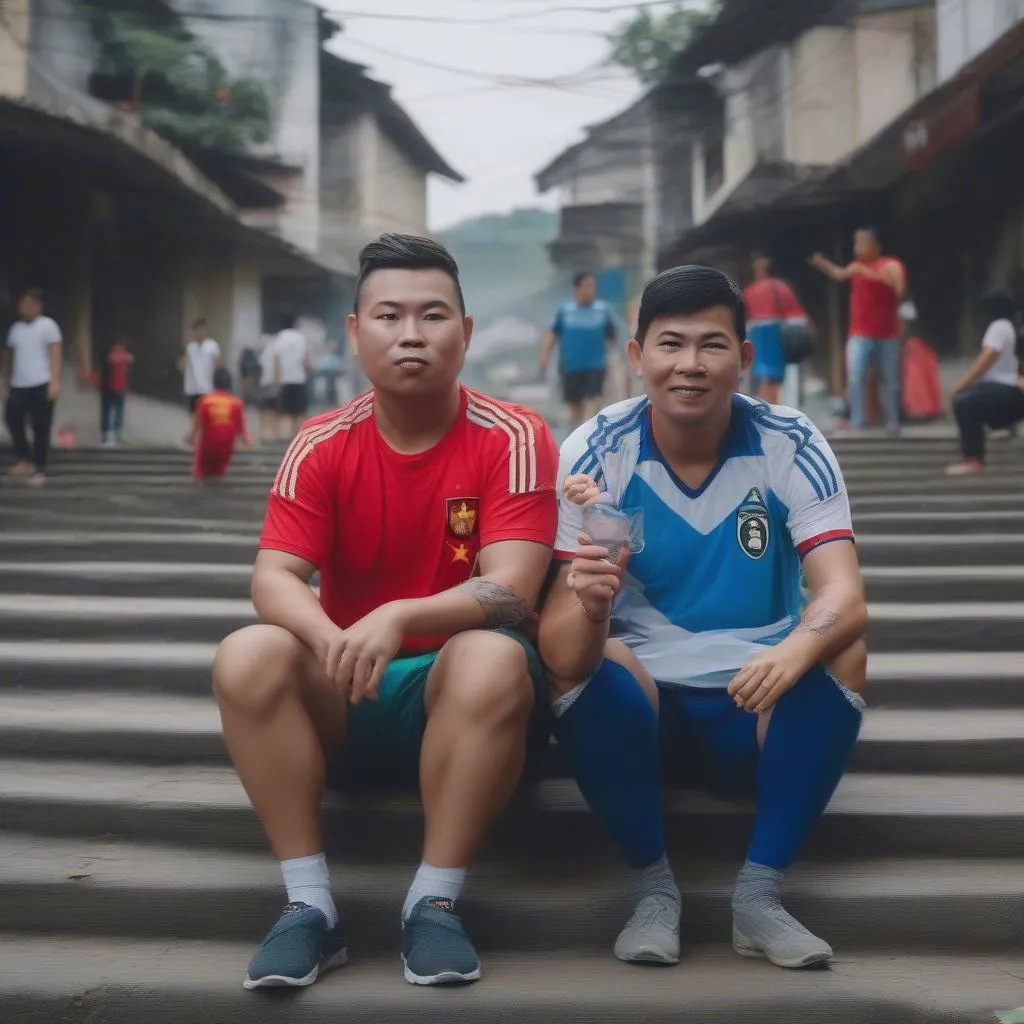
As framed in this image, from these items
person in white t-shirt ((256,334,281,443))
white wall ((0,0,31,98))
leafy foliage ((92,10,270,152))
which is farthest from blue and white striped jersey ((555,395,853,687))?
leafy foliage ((92,10,270,152))

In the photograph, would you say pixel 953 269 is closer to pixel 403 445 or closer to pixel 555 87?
pixel 555 87

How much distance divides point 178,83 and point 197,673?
41.4 feet

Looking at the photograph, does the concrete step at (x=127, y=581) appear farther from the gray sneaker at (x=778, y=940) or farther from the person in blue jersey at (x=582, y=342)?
the person in blue jersey at (x=582, y=342)

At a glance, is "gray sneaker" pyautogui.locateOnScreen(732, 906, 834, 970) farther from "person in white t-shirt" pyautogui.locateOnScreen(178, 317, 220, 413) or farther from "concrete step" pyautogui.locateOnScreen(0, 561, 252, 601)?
"person in white t-shirt" pyautogui.locateOnScreen(178, 317, 220, 413)

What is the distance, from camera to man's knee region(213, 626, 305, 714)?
252cm

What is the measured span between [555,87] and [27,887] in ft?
37.1

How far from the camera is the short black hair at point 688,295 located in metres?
2.76

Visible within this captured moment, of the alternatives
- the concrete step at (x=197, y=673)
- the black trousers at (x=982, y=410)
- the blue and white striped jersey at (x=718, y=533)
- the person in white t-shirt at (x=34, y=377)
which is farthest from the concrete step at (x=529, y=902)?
the person in white t-shirt at (x=34, y=377)

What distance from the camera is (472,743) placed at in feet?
8.20

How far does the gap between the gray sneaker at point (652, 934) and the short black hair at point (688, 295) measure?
1201mm

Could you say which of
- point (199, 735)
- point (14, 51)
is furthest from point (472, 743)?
point (14, 51)

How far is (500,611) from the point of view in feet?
8.68

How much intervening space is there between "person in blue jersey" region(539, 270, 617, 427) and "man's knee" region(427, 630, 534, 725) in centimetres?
701

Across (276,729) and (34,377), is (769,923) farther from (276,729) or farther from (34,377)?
(34,377)
